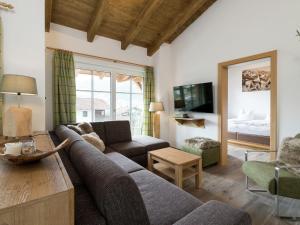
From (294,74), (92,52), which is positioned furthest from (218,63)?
(92,52)

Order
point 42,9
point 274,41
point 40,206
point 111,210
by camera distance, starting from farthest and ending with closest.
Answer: point 274,41
point 42,9
point 111,210
point 40,206

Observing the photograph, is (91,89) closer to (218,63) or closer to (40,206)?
(218,63)

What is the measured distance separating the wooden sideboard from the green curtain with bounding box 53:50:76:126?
102 inches

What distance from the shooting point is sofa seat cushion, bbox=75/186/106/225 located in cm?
79

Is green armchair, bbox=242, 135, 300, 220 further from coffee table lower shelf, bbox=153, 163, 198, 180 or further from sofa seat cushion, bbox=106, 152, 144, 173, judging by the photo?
sofa seat cushion, bbox=106, 152, 144, 173

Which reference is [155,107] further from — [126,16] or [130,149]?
[126,16]

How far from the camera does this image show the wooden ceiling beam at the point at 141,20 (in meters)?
3.18

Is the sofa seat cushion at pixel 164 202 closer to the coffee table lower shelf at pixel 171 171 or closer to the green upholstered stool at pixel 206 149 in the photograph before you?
the coffee table lower shelf at pixel 171 171

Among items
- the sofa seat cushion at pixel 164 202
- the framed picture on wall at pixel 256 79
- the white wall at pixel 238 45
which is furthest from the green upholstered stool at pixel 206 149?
the framed picture on wall at pixel 256 79

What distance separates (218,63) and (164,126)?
7.09 feet

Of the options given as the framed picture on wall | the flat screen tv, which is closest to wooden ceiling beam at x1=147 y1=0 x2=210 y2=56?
the flat screen tv

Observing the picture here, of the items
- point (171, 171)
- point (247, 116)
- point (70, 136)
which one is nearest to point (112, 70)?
point (70, 136)

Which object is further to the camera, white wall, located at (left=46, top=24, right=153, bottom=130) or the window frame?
the window frame

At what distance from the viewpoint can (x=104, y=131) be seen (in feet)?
11.1
